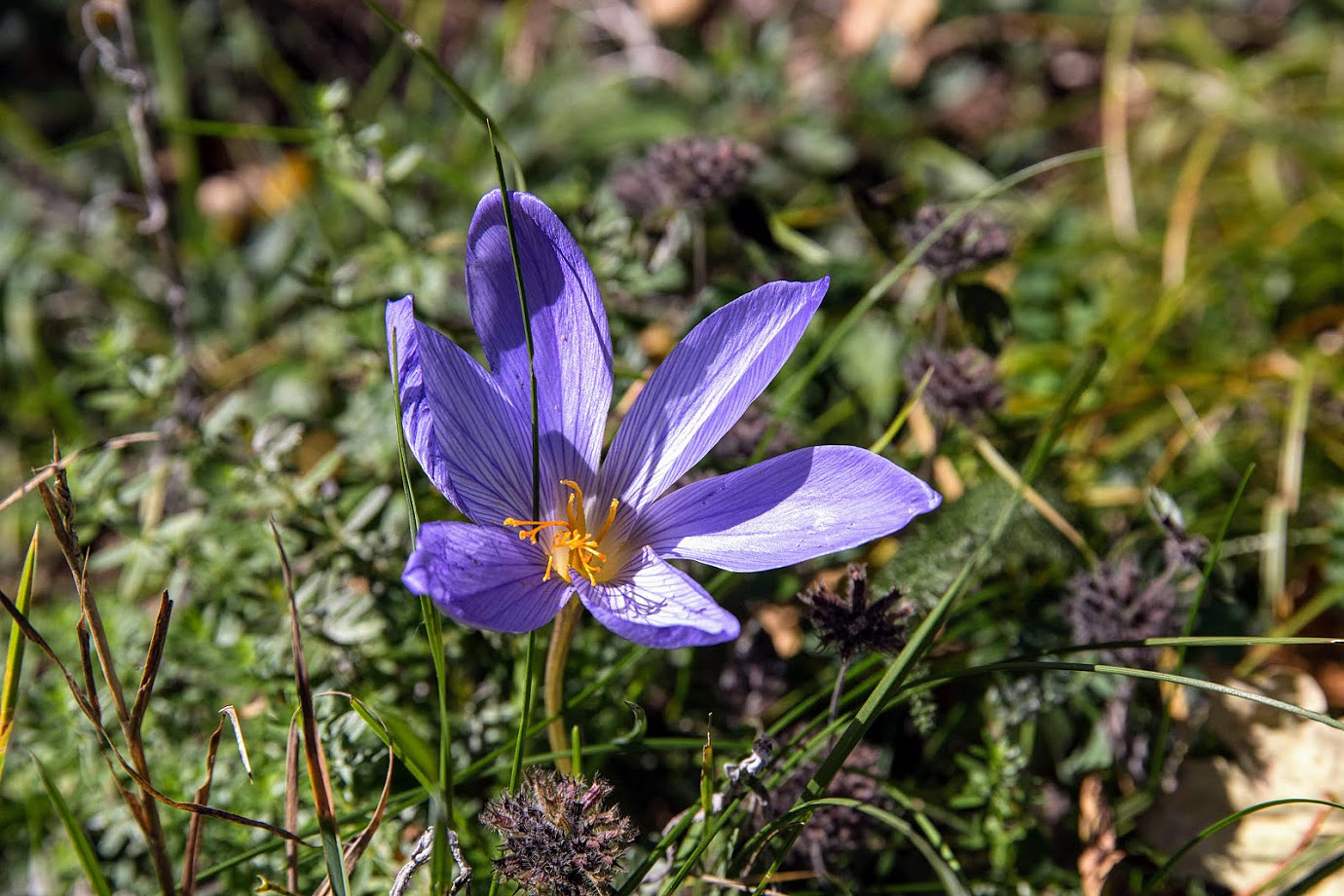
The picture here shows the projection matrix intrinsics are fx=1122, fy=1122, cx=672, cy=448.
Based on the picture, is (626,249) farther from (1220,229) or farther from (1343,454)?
(1220,229)

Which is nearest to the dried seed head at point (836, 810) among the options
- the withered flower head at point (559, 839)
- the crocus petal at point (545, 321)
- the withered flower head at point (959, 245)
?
the withered flower head at point (559, 839)

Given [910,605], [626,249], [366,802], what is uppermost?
[626,249]

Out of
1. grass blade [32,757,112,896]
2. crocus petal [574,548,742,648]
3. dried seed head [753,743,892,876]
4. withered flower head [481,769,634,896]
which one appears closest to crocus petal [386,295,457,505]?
crocus petal [574,548,742,648]

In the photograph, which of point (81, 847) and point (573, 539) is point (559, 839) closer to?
point (573, 539)

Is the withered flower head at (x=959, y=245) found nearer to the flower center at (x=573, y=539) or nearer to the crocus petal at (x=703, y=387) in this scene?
the crocus petal at (x=703, y=387)

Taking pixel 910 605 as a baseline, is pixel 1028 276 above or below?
below

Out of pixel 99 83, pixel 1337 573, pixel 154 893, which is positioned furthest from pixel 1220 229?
pixel 99 83

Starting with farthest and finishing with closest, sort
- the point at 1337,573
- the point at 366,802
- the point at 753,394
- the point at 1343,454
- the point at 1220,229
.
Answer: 1. the point at 1220,229
2. the point at 1343,454
3. the point at 1337,573
4. the point at 366,802
5. the point at 753,394
